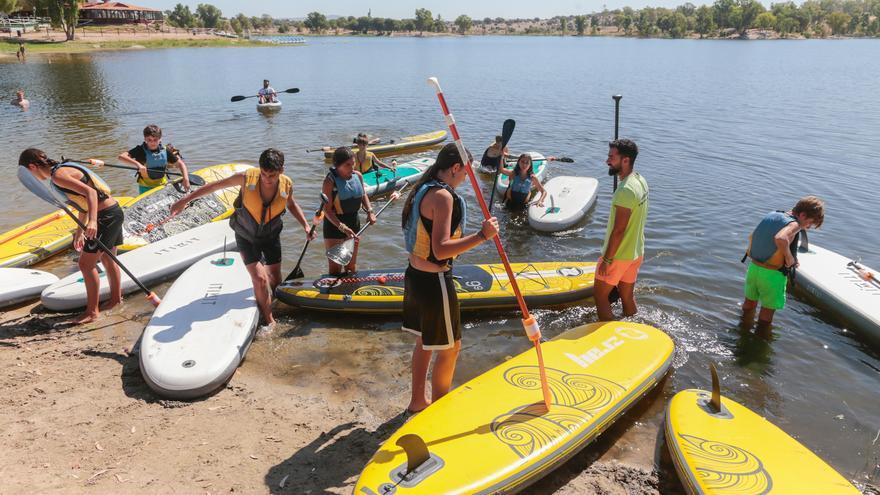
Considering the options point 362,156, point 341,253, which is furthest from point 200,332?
point 362,156

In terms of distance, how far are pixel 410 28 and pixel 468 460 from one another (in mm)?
193810

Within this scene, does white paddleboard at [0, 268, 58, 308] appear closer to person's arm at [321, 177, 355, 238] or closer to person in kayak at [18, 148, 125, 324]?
person in kayak at [18, 148, 125, 324]

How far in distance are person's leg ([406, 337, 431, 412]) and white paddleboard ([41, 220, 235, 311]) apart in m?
3.51

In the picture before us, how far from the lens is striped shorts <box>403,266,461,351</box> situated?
12.2 feet

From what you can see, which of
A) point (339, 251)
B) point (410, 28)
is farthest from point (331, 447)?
point (410, 28)

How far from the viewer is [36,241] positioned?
26.0 feet

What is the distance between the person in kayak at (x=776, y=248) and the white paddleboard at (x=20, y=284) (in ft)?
26.8

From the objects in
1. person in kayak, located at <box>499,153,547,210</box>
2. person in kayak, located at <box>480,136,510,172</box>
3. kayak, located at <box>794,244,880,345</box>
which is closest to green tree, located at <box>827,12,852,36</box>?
person in kayak, located at <box>480,136,510,172</box>

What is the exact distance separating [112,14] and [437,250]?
105 m

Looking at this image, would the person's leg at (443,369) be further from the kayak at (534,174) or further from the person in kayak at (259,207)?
the kayak at (534,174)

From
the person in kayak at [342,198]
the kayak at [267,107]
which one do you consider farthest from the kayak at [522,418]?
the kayak at [267,107]

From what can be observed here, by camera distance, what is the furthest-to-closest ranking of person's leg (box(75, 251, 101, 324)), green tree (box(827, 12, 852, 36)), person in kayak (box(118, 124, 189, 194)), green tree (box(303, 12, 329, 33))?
1. green tree (box(303, 12, 329, 33))
2. green tree (box(827, 12, 852, 36))
3. person in kayak (box(118, 124, 189, 194))
4. person's leg (box(75, 251, 101, 324))

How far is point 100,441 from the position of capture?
13.2 feet

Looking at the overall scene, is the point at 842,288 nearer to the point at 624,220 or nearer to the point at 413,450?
the point at 624,220
